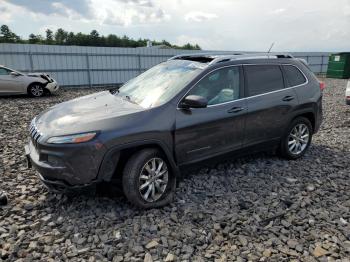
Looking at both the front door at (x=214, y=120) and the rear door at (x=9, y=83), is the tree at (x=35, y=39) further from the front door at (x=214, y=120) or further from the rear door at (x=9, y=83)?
the front door at (x=214, y=120)

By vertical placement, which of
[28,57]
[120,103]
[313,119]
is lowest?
[313,119]

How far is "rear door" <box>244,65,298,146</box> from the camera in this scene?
172 inches

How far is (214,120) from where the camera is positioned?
389 cm

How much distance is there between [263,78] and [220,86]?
3.04 ft

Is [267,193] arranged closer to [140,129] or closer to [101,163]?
[140,129]

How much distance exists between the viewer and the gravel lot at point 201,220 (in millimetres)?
2881

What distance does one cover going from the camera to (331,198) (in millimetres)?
3953

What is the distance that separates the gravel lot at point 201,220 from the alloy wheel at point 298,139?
43 cm

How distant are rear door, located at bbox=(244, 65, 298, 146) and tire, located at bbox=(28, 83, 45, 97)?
1093 centimetres

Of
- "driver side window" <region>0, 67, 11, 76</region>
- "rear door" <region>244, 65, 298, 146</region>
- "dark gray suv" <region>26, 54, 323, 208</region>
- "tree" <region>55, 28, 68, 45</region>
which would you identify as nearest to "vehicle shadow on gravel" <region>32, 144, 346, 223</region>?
"dark gray suv" <region>26, 54, 323, 208</region>

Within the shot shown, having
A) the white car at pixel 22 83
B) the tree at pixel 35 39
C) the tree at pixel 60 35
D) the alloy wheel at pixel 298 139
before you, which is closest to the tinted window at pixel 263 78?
the alloy wheel at pixel 298 139

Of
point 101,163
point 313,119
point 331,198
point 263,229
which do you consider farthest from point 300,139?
point 101,163

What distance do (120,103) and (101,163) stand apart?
97 cm

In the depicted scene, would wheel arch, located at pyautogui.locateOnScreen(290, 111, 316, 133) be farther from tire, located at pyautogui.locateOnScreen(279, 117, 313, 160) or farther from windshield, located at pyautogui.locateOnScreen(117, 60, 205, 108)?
windshield, located at pyautogui.locateOnScreen(117, 60, 205, 108)
